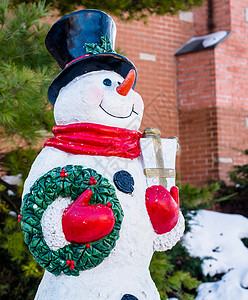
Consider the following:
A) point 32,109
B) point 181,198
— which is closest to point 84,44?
point 32,109

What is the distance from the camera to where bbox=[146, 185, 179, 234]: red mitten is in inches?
92.7

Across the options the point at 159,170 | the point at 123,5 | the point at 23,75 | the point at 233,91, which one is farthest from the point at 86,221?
the point at 233,91

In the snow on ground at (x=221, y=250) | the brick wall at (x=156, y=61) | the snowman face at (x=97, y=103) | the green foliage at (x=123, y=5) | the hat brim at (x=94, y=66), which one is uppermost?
the hat brim at (x=94, y=66)

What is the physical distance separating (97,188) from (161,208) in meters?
0.34

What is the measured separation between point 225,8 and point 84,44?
5.78m

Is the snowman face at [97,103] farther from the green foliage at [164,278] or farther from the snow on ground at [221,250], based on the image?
the snow on ground at [221,250]

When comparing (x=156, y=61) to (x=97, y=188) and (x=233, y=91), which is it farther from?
(x=97, y=188)

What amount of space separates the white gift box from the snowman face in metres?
0.16

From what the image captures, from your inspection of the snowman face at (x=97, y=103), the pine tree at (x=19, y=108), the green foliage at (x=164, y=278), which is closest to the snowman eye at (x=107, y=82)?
the snowman face at (x=97, y=103)

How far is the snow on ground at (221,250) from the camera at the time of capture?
4949 millimetres

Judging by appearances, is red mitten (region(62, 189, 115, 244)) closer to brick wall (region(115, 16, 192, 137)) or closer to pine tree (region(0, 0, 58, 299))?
pine tree (region(0, 0, 58, 299))

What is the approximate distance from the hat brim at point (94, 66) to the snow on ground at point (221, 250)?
3109 mm

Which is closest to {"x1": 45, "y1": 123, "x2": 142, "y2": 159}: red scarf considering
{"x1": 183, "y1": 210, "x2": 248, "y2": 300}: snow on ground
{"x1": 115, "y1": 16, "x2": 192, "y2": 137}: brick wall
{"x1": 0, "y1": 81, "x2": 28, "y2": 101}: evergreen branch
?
{"x1": 0, "y1": 81, "x2": 28, "y2": 101}: evergreen branch

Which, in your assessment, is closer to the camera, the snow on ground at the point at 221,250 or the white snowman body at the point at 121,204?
the white snowman body at the point at 121,204
